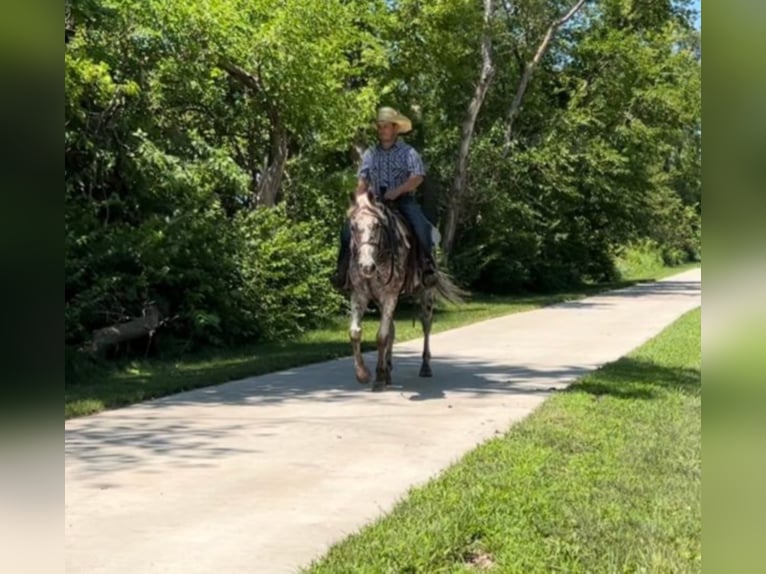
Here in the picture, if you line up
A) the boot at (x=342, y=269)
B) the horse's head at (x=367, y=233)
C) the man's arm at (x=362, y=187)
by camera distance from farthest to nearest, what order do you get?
the boot at (x=342, y=269) → the man's arm at (x=362, y=187) → the horse's head at (x=367, y=233)

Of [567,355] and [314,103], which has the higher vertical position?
[314,103]

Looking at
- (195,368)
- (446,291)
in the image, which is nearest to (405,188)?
(446,291)

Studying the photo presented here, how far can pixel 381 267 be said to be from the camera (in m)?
8.86

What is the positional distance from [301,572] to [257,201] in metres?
14.8

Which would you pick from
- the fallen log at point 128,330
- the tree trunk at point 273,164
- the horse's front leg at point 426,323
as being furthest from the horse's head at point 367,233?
the tree trunk at point 273,164

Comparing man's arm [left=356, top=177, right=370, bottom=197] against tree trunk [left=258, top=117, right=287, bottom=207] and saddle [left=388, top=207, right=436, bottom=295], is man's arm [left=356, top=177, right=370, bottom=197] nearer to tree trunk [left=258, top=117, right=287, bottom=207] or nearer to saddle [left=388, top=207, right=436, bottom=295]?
saddle [left=388, top=207, right=436, bottom=295]

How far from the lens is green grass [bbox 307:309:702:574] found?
393 cm

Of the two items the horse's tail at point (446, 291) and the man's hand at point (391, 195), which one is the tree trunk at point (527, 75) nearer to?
the horse's tail at point (446, 291)

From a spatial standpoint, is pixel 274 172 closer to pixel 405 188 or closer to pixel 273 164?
pixel 273 164

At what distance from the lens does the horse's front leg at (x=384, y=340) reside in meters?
9.21
